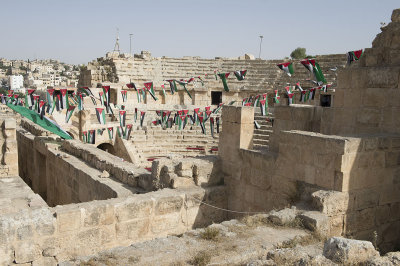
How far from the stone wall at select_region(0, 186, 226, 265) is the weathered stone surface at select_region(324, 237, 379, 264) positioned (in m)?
2.76

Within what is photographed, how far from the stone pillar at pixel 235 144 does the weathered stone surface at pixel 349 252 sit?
3195 mm

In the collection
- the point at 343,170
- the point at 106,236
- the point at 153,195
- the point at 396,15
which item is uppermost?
the point at 396,15

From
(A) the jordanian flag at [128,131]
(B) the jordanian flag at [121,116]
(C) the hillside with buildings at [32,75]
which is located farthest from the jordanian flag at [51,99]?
(C) the hillside with buildings at [32,75]

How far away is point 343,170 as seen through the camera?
15.7 ft

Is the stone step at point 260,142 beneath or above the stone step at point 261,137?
beneath

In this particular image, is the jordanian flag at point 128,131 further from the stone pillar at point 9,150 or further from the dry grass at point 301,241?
the dry grass at point 301,241

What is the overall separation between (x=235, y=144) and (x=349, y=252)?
3582 millimetres

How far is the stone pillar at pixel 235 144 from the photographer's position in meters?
6.39

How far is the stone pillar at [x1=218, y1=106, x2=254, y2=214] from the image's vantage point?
639 cm

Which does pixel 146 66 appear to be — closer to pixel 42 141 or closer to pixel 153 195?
pixel 42 141

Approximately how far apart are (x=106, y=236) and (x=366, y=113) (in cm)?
462

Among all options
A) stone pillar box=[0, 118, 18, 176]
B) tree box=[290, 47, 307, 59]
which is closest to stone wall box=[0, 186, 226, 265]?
stone pillar box=[0, 118, 18, 176]

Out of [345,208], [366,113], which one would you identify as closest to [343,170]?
[345,208]

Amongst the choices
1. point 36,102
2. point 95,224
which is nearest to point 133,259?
point 95,224
